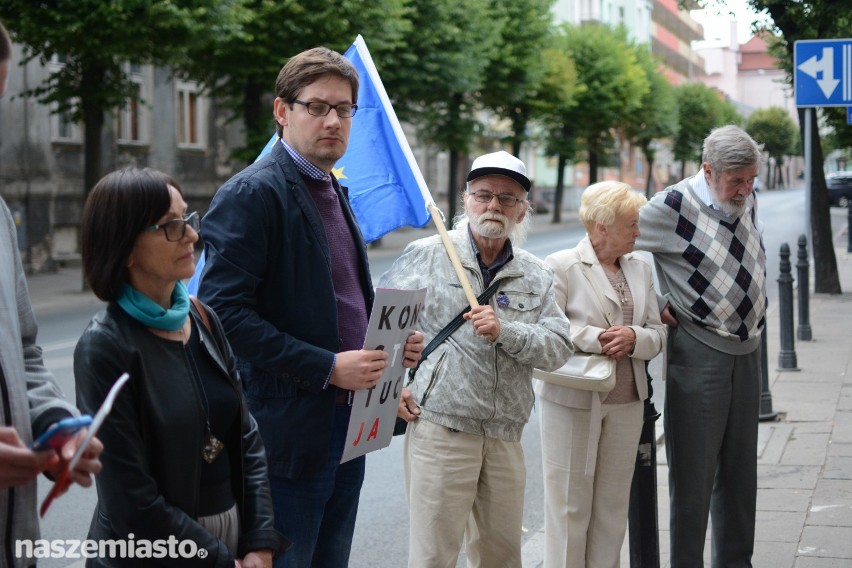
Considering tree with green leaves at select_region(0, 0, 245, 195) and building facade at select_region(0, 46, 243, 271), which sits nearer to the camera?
tree with green leaves at select_region(0, 0, 245, 195)

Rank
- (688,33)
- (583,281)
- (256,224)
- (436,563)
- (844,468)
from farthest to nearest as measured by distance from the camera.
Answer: (688,33) → (844,468) → (583,281) → (436,563) → (256,224)

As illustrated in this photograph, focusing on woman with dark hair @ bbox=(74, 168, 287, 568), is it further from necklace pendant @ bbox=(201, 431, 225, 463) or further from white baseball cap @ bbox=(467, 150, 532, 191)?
white baseball cap @ bbox=(467, 150, 532, 191)

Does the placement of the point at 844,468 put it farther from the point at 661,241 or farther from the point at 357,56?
the point at 357,56

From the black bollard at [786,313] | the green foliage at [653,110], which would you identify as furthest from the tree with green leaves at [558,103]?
the black bollard at [786,313]

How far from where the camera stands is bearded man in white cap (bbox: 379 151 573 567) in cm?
397

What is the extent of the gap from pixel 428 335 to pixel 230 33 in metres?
17.4

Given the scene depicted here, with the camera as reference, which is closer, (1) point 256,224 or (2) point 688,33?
(1) point 256,224

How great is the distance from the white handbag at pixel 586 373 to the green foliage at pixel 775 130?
114 m

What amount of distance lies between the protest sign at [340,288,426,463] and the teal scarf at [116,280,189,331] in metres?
0.81

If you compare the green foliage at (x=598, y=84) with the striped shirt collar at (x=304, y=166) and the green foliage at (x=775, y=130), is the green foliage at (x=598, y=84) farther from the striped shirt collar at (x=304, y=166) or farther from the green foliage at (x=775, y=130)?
the green foliage at (x=775, y=130)

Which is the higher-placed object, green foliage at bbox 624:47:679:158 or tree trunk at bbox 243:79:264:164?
green foliage at bbox 624:47:679:158

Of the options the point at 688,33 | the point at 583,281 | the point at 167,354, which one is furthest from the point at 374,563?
the point at 688,33

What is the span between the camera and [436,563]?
4.02 metres

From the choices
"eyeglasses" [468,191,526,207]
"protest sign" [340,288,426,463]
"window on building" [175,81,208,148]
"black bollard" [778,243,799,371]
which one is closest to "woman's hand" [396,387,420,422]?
"protest sign" [340,288,426,463]
